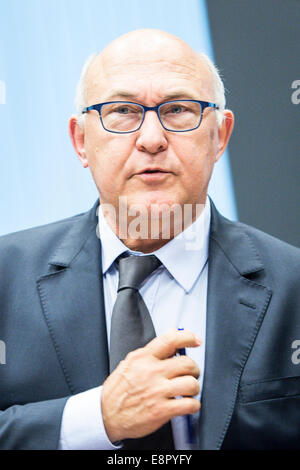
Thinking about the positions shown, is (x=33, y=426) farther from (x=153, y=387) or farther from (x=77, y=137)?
(x=77, y=137)

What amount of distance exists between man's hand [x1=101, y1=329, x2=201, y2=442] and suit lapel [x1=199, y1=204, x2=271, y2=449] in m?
0.12

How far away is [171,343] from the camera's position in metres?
1.05

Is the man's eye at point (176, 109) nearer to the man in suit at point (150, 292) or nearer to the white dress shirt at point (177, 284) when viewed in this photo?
the man in suit at point (150, 292)

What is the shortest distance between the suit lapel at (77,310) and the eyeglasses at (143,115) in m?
0.30

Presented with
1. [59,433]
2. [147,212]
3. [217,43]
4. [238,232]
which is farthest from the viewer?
[217,43]

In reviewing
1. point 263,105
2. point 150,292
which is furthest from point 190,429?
point 263,105

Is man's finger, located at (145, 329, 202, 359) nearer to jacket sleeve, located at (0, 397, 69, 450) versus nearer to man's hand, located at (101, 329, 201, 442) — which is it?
man's hand, located at (101, 329, 201, 442)

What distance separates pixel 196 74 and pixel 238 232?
1.39ft

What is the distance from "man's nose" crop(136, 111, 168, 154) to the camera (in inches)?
47.6

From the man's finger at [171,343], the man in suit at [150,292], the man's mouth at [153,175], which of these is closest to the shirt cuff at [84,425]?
the man in suit at [150,292]

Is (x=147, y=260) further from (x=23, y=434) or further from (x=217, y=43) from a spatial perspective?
(x=217, y=43)

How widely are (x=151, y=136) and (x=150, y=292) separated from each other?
14.9 inches

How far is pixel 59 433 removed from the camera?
112cm

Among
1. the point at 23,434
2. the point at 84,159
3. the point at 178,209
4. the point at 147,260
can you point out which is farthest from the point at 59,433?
the point at 84,159
